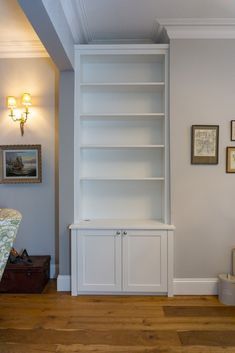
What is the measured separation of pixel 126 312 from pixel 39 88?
105 inches

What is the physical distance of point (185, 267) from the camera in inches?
110

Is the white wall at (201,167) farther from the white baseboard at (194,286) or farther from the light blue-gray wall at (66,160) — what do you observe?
the light blue-gray wall at (66,160)

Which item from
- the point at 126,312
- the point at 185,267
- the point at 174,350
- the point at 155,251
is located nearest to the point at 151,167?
the point at 155,251

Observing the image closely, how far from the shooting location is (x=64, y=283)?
112 inches

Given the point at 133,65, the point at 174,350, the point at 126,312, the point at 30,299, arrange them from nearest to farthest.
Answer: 1. the point at 174,350
2. the point at 126,312
3. the point at 30,299
4. the point at 133,65

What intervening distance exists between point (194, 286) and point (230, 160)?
55.2 inches

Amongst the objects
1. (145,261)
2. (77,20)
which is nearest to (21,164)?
(77,20)

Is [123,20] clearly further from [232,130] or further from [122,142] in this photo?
[232,130]

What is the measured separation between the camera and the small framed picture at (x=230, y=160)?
277 centimetres

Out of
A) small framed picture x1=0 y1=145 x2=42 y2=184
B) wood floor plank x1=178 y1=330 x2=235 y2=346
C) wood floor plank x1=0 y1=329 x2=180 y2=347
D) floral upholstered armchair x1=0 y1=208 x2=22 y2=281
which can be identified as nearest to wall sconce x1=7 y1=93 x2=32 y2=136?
small framed picture x1=0 y1=145 x2=42 y2=184

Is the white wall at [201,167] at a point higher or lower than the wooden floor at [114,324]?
higher

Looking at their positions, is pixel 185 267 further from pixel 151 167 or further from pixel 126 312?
pixel 151 167

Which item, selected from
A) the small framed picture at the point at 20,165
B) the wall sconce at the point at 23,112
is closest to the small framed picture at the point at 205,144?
the small framed picture at the point at 20,165

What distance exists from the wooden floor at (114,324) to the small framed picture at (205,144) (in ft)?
4.79
